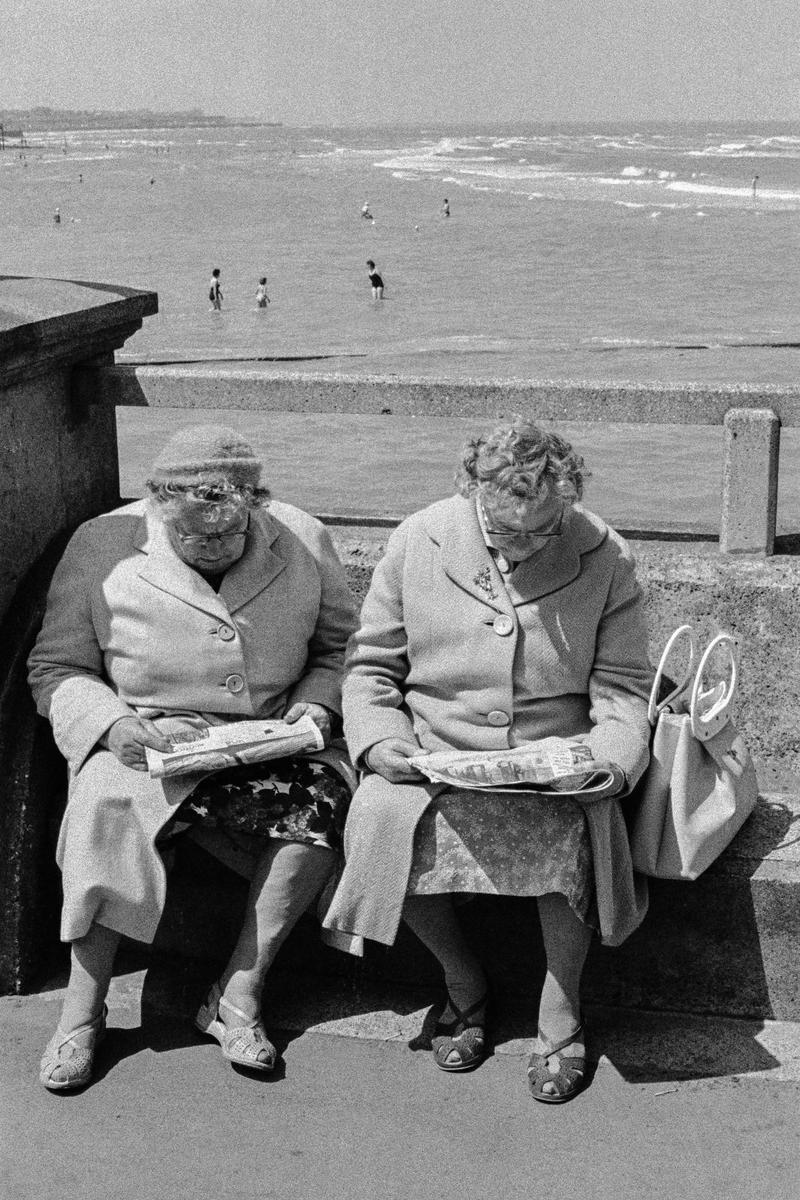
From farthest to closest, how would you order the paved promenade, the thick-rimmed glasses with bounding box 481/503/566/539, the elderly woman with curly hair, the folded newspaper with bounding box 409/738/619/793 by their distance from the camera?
the thick-rimmed glasses with bounding box 481/503/566/539 → the elderly woman with curly hair → the folded newspaper with bounding box 409/738/619/793 → the paved promenade

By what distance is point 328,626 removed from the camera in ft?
13.0

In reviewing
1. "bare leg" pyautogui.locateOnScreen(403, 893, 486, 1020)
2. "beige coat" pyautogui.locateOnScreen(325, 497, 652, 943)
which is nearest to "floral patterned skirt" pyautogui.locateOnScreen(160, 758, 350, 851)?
"beige coat" pyautogui.locateOnScreen(325, 497, 652, 943)

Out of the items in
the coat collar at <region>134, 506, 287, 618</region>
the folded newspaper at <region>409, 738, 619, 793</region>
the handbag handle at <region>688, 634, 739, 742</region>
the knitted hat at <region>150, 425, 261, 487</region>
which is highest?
the knitted hat at <region>150, 425, 261, 487</region>

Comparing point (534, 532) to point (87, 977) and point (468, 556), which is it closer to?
point (468, 556)

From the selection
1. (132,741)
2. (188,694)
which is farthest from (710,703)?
(132,741)

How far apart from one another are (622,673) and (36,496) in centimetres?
166

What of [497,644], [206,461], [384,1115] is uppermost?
[206,461]

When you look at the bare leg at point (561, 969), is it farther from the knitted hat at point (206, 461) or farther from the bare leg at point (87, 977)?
the knitted hat at point (206, 461)

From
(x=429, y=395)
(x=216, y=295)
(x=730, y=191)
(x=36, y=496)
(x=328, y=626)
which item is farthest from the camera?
(x=730, y=191)

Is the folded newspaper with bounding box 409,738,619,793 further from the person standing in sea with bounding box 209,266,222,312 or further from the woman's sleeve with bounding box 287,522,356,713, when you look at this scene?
the person standing in sea with bounding box 209,266,222,312

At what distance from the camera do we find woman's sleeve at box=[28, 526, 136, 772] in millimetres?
3711

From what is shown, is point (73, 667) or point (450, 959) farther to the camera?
point (73, 667)

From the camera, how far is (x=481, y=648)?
12.0 feet

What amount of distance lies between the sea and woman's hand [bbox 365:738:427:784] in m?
1.24
